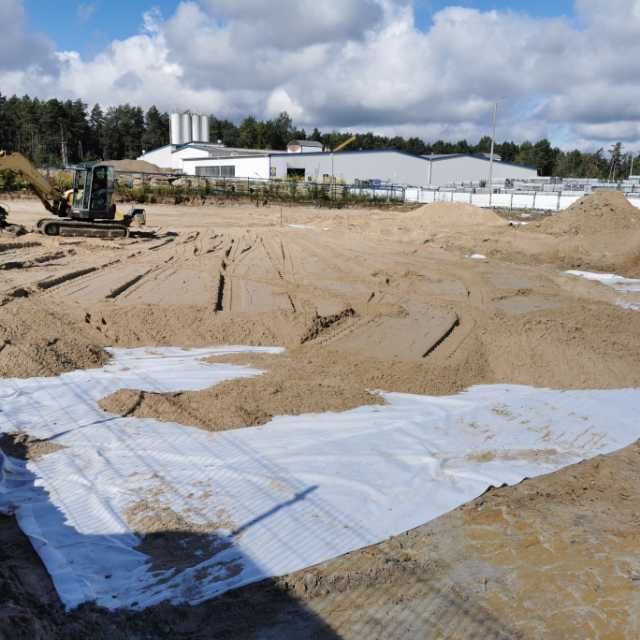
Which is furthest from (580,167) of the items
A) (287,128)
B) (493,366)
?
(493,366)

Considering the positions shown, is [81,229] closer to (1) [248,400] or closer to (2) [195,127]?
(1) [248,400]

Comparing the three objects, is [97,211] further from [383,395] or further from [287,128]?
[287,128]

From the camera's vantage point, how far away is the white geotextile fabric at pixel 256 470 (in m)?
4.44

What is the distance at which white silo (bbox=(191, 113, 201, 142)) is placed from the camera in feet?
321

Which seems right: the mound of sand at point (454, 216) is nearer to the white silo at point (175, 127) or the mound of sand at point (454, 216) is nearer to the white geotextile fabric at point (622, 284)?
the white geotextile fabric at point (622, 284)

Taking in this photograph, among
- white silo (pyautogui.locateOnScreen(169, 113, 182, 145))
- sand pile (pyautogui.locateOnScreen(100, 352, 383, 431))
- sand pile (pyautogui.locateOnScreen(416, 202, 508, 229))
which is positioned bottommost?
sand pile (pyautogui.locateOnScreen(100, 352, 383, 431))

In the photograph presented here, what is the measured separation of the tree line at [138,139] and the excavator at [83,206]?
193ft

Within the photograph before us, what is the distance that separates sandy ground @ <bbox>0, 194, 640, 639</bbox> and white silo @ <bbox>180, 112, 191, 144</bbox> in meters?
79.6

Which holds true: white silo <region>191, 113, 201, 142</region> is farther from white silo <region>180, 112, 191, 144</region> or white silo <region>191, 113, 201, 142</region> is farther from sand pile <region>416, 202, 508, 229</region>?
sand pile <region>416, 202, 508, 229</region>

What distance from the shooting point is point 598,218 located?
24.1 metres

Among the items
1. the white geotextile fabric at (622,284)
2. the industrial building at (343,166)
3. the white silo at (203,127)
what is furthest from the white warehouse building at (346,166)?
the white geotextile fabric at (622,284)

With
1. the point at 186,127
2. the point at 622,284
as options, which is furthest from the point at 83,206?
the point at 186,127

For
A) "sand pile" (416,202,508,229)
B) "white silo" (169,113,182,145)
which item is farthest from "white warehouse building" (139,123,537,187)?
"sand pile" (416,202,508,229)

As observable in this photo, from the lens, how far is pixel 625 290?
16.9m
